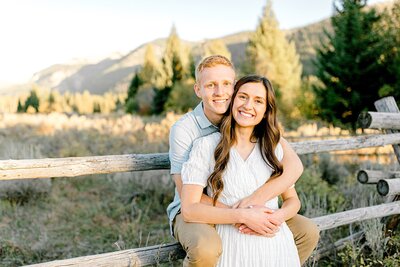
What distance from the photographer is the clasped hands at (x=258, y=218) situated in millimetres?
2123

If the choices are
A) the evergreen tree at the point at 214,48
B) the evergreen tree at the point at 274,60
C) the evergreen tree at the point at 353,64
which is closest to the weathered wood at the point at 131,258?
the evergreen tree at the point at 353,64

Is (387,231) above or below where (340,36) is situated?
below

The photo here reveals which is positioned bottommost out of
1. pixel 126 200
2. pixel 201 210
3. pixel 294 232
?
pixel 126 200

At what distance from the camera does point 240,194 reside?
228cm

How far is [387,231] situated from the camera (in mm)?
3877

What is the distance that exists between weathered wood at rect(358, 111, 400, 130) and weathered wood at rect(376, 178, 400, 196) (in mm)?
501

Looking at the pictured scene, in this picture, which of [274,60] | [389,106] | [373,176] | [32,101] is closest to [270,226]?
[373,176]

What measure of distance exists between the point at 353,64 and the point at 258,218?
42.4 ft

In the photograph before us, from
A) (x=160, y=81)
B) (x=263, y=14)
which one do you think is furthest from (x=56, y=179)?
(x=160, y=81)

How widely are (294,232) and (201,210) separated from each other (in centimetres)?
71

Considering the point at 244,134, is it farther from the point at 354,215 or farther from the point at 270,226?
the point at 354,215

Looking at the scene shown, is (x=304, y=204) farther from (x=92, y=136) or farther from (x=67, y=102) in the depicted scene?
(x=67, y=102)

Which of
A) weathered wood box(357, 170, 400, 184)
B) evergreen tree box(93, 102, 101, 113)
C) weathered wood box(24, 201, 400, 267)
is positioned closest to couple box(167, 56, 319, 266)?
weathered wood box(24, 201, 400, 267)

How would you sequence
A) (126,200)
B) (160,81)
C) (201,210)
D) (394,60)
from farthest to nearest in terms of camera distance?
(160,81), (394,60), (126,200), (201,210)
